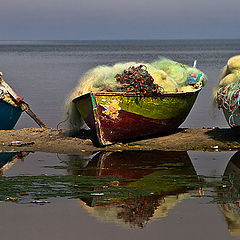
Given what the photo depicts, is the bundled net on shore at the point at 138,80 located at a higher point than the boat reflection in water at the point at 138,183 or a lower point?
higher

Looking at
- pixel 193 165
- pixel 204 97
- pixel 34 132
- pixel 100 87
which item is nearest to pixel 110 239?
pixel 193 165

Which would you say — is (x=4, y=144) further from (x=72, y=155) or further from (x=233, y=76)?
(x=233, y=76)

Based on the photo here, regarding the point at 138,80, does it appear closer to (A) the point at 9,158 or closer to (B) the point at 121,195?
(A) the point at 9,158

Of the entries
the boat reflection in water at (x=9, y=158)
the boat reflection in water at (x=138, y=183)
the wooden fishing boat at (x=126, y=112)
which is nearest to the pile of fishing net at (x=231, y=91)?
the wooden fishing boat at (x=126, y=112)

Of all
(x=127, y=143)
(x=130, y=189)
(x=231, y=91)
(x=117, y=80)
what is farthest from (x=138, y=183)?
(x=231, y=91)

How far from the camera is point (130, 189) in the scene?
9531 millimetres

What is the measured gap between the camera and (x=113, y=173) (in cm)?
1076

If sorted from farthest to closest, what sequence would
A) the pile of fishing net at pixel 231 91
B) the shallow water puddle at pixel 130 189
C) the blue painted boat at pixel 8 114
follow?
the blue painted boat at pixel 8 114
the pile of fishing net at pixel 231 91
the shallow water puddle at pixel 130 189

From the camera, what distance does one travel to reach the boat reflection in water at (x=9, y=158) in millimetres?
11406

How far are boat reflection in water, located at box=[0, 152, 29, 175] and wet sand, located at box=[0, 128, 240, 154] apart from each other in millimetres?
333

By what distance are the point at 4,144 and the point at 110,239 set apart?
6251 millimetres

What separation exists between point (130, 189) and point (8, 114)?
6.40m

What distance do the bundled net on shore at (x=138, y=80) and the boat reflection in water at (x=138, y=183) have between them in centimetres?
137

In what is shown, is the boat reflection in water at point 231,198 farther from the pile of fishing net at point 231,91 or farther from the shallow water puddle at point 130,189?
the pile of fishing net at point 231,91
